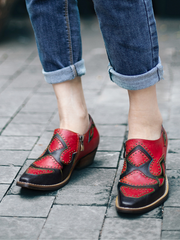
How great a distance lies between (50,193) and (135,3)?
2.73ft

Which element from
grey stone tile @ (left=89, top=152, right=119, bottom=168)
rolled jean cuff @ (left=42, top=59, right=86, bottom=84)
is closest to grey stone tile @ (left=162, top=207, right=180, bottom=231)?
grey stone tile @ (left=89, top=152, right=119, bottom=168)

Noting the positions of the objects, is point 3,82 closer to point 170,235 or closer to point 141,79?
point 141,79

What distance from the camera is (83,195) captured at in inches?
57.0

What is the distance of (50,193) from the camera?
1.47 m

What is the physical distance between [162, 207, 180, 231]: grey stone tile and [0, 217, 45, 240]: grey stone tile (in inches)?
17.6

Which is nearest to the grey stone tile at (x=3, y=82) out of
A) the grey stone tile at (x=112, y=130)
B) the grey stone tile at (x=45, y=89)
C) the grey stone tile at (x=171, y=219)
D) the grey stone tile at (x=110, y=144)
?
the grey stone tile at (x=45, y=89)

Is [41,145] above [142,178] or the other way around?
the other way around

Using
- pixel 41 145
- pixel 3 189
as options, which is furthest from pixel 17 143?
pixel 3 189

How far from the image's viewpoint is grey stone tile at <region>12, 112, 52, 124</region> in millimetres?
2305

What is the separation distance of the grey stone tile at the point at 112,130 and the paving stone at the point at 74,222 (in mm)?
Answer: 770

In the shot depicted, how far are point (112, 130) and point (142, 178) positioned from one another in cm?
79

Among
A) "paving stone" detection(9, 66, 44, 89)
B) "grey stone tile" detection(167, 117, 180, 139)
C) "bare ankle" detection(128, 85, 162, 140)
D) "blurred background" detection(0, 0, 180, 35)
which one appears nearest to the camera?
"bare ankle" detection(128, 85, 162, 140)

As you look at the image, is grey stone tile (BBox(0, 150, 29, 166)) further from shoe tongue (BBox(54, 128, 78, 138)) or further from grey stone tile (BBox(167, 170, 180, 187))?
grey stone tile (BBox(167, 170, 180, 187))

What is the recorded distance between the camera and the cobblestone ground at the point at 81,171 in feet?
4.06
